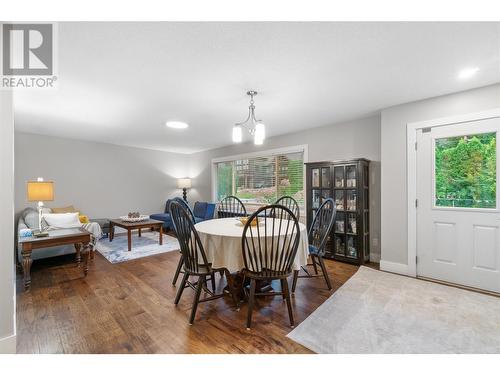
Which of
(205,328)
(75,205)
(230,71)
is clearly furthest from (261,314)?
(75,205)

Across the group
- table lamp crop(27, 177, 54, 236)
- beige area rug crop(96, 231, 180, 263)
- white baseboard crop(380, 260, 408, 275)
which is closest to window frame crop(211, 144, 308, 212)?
white baseboard crop(380, 260, 408, 275)

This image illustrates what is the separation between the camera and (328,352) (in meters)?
1.51

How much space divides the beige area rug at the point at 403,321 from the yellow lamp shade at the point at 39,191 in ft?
10.7

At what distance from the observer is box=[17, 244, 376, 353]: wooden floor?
1586 mm

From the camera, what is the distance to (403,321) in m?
1.86

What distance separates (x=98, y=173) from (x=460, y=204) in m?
6.70

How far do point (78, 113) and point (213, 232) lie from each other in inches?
113

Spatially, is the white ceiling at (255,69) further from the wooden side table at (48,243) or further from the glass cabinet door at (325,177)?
the wooden side table at (48,243)

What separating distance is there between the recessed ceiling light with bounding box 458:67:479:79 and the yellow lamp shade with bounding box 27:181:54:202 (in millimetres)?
4727

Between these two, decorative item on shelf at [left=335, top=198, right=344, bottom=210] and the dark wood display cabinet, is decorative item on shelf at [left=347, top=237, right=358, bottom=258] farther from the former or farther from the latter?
decorative item on shelf at [left=335, top=198, right=344, bottom=210]

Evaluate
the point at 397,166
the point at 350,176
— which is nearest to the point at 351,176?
the point at 350,176

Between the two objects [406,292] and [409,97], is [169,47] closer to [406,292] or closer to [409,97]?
[409,97]
